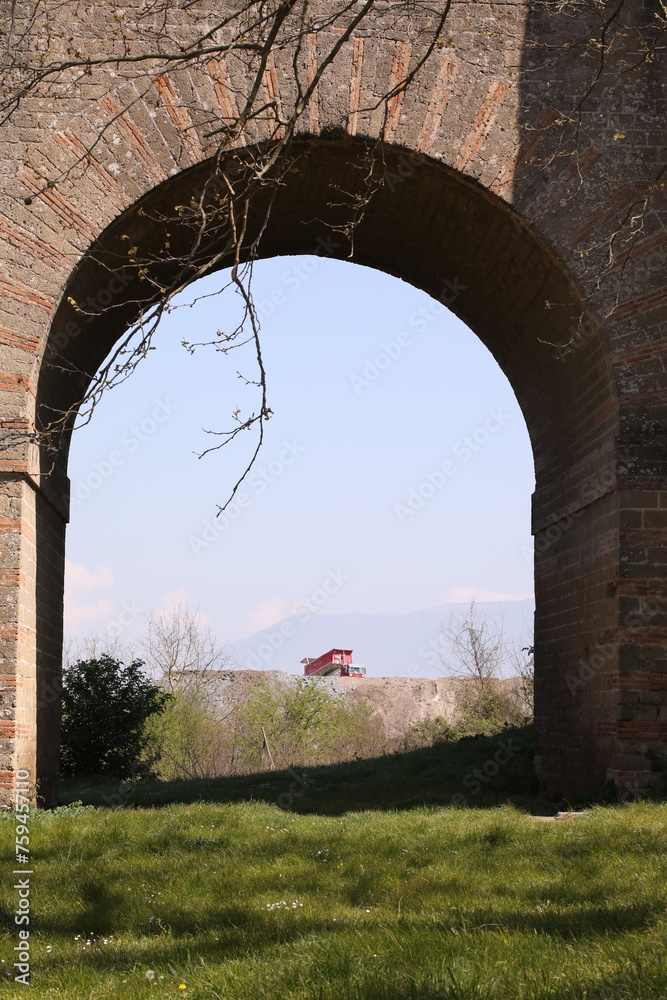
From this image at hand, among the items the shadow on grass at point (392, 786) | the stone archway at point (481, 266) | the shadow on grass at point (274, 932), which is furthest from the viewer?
the shadow on grass at point (392, 786)

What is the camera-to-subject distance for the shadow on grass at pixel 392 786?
31.1 ft

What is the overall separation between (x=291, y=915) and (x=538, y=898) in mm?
1261

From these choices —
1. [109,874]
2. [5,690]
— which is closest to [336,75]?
[5,690]

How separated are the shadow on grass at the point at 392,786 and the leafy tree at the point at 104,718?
1967 mm

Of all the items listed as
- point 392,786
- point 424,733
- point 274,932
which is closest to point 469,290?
point 392,786

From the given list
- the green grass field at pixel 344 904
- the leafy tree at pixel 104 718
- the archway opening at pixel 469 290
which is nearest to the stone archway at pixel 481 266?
the archway opening at pixel 469 290

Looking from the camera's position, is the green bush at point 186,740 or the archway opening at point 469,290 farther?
the green bush at point 186,740

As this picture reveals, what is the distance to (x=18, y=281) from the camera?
817 centimetres

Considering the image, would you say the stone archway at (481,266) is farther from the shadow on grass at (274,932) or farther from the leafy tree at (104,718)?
the leafy tree at (104,718)

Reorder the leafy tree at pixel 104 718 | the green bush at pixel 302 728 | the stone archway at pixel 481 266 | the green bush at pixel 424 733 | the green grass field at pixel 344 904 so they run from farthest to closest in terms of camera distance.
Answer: the green bush at pixel 302 728 → the green bush at pixel 424 733 → the leafy tree at pixel 104 718 → the stone archway at pixel 481 266 → the green grass field at pixel 344 904

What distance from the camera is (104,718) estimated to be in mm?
16203

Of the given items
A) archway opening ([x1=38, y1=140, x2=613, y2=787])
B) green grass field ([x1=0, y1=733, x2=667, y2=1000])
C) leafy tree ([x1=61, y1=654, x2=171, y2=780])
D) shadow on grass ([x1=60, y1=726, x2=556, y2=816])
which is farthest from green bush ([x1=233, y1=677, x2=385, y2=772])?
green grass field ([x1=0, y1=733, x2=667, y2=1000])

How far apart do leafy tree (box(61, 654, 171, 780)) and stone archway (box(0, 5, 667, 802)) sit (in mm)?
6464

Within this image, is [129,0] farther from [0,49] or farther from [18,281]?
[18,281]
